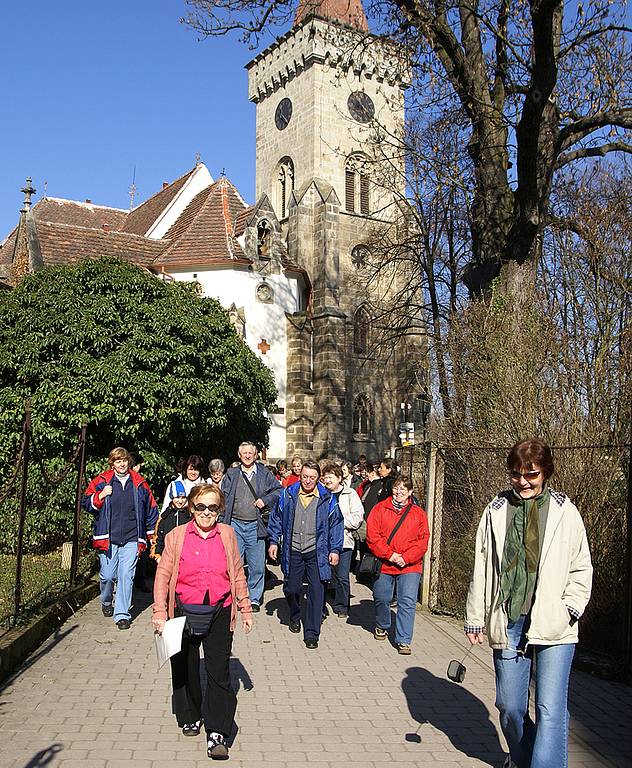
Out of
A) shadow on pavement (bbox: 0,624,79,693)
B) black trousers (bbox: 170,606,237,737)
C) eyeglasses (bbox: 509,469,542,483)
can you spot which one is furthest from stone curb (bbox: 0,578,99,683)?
eyeglasses (bbox: 509,469,542,483)

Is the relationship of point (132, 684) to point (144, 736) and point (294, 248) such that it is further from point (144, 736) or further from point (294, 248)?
point (294, 248)

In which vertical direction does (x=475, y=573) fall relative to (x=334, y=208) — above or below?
below

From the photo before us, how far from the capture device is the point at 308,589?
8602 mm

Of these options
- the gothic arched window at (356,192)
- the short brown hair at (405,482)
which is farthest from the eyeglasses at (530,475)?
the gothic arched window at (356,192)

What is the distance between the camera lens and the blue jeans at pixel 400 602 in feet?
27.2

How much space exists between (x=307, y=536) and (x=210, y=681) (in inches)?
139

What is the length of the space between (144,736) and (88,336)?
9733 mm

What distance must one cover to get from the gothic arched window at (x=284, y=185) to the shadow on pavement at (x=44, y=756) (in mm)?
37367

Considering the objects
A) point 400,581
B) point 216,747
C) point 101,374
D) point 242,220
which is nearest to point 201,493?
point 216,747

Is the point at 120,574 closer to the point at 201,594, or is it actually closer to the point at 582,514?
the point at 201,594

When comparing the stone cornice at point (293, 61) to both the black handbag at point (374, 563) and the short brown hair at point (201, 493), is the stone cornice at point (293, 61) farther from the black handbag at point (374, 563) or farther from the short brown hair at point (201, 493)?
the short brown hair at point (201, 493)

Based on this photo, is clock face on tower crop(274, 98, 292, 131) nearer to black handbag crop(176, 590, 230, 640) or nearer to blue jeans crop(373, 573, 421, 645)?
blue jeans crop(373, 573, 421, 645)

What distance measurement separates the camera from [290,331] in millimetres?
34625

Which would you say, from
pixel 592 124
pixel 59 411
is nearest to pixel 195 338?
pixel 59 411
